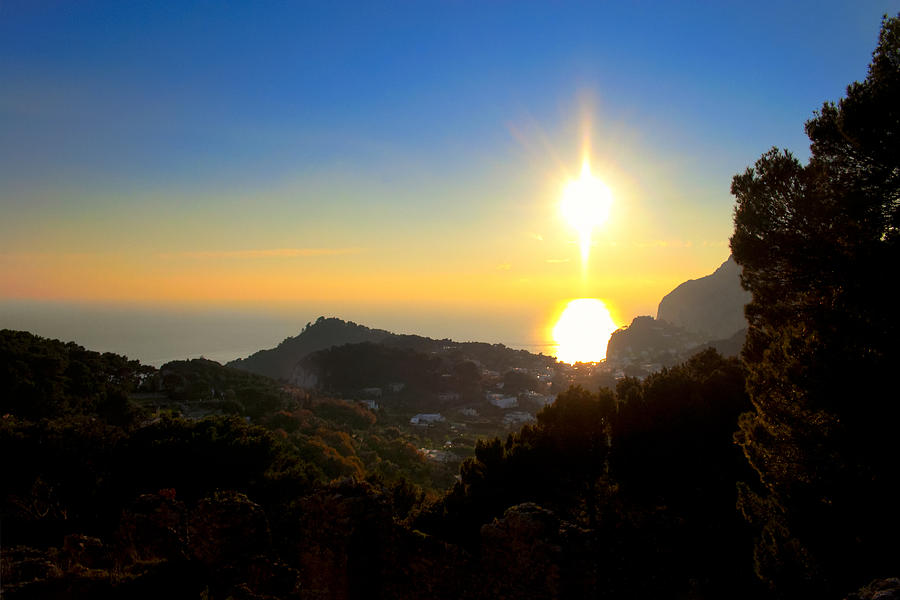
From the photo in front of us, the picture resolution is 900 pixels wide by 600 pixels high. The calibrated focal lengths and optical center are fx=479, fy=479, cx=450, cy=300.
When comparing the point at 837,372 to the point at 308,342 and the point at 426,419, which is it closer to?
the point at 426,419

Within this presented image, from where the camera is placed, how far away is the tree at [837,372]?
230 inches

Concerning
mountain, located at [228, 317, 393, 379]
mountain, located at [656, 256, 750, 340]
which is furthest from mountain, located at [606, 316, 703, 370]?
mountain, located at [228, 317, 393, 379]

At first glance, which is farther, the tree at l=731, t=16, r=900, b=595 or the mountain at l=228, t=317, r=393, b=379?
the mountain at l=228, t=317, r=393, b=379

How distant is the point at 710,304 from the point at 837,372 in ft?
292

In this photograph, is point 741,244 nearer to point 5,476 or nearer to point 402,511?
point 402,511

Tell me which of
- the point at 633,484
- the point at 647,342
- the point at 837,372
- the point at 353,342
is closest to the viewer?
the point at 837,372

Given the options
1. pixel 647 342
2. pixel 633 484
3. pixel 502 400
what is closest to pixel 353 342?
pixel 502 400

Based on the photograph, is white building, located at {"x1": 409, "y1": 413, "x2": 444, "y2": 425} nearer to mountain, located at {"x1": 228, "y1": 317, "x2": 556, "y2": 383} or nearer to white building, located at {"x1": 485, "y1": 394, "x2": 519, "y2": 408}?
white building, located at {"x1": 485, "y1": 394, "x2": 519, "y2": 408}

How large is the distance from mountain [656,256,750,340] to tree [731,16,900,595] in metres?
70.1

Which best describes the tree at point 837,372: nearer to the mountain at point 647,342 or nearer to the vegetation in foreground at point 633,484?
the vegetation in foreground at point 633,484

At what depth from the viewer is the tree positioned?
5852mm

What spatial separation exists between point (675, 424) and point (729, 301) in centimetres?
7973

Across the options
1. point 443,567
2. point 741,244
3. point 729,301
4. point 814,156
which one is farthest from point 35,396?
point 729,301

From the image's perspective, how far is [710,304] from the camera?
279 ft
